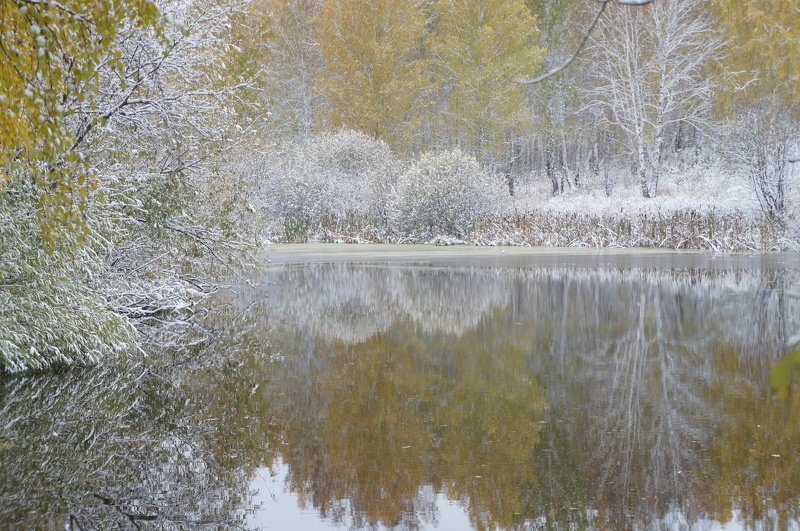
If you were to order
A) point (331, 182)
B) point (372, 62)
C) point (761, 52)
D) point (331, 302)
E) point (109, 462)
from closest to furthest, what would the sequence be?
point (109, 462) → point (331, 302) → point (761, 52) → point (331, 182) → point (372, 62)

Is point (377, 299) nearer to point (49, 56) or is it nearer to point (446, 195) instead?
point (49, 56)

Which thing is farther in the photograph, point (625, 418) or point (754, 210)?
point (754, 210)

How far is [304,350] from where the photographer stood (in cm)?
1179

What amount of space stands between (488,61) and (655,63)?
926 cm

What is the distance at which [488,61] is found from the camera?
4788 centimetres

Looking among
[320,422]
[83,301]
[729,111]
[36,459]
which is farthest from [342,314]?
[729,111]

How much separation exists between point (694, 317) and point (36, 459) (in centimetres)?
1033

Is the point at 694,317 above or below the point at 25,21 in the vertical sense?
below

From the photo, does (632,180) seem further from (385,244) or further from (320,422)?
(320,422)

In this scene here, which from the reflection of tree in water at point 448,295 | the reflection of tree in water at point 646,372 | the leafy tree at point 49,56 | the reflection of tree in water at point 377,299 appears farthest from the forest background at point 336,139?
the reflection of tree in water at point 448,295

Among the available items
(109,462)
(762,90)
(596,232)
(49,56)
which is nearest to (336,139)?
(596,232)

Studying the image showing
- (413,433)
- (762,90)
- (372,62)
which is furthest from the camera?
(372,62)

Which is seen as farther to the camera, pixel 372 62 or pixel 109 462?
pixel 372 62

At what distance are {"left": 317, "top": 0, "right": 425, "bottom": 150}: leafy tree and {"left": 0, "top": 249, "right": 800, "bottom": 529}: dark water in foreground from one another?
37241 millimetres
